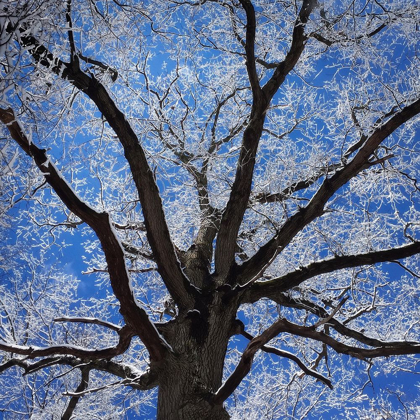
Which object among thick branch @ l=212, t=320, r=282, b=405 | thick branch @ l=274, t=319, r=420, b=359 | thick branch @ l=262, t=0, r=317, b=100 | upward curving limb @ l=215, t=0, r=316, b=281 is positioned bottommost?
thick branch @ l=212, t=320, r=282, b=405

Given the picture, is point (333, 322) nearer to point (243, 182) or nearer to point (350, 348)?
point (350, 348)

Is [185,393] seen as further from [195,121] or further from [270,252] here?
[195,121]

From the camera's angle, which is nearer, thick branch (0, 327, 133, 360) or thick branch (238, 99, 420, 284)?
thick branch (0, 327, 133, 360)

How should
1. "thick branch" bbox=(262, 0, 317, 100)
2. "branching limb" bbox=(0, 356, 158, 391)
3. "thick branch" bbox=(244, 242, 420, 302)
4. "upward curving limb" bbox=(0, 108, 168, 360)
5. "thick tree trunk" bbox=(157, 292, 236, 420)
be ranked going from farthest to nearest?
"thick branch" bbox=(262, 0, 317, 100), "thick branch" bbox=(244, 242, 420, 302), "branching limb" bbox=(0, 356, 158, 391), "thick tree trunk" bbox=(157, 292, 236, 420), "upward curving limb" bbox=(0, 108, 168, 360)

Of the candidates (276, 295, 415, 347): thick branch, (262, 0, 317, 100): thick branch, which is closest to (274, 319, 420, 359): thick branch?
(276, 295, 415, 347): thick branch

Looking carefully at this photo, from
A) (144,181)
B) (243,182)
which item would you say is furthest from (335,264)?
(144,181)

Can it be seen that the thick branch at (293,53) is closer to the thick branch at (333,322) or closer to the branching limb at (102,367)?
the thick branch at (333,322)

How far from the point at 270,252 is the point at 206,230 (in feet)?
4.75

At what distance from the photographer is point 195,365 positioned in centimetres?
310

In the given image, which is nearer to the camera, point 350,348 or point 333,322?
point 350,348

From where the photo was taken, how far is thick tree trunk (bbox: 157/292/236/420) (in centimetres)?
287

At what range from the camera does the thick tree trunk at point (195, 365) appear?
2869 mm

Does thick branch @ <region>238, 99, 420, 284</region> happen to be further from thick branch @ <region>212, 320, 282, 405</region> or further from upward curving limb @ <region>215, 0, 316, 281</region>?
thick branch @ <region>212, 320, 282, 405</region>

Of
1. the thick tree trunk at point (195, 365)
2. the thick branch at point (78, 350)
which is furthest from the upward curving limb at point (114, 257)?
the thick tree trunk at point (195, 365)
